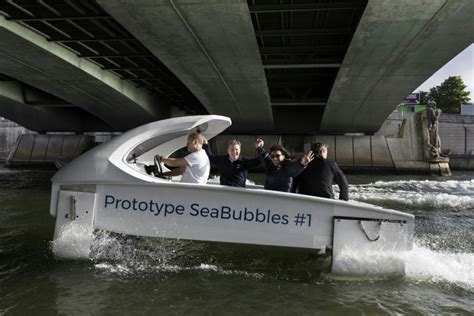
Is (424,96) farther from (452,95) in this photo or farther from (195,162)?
(195,162)

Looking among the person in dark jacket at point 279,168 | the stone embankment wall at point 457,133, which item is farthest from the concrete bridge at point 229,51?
the stone embankment wall at point 457,133

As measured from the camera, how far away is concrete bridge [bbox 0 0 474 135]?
36.0ft

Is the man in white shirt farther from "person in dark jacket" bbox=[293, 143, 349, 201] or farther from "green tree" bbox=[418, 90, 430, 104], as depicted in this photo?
"green tree" bbox=[418, 90, 430, 104]

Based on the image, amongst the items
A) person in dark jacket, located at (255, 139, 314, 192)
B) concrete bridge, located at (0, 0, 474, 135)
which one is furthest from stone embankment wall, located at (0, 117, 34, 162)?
person in dark jacket, located at (255, 139, 314, 192)

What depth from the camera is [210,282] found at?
4633 millimetres

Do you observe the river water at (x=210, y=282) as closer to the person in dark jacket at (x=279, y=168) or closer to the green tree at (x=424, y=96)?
the person in dark jacket at (x=279, y=168)

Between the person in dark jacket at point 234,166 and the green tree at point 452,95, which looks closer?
the person in dark jacket at point 234,166

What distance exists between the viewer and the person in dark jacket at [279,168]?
205 inches

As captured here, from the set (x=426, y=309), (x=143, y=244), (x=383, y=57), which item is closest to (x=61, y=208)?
(x=143, y=244)

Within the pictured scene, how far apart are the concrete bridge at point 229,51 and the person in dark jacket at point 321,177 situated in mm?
6229

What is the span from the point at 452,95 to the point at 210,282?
211ft

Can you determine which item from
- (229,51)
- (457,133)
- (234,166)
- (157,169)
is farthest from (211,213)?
(457,133)

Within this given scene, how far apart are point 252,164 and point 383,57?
1045 centimetres

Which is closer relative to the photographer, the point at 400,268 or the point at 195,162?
the point at 400,268
